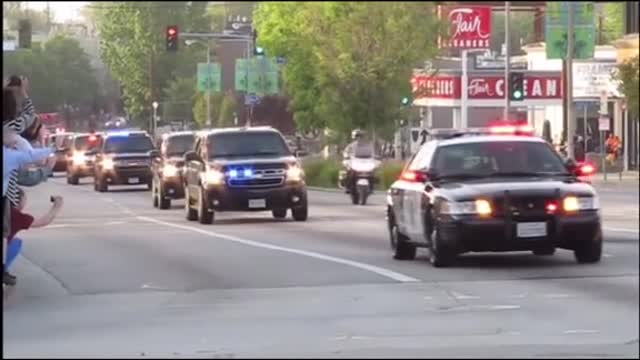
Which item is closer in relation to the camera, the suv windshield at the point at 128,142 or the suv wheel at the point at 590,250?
the suv windshield at the point at 128,142

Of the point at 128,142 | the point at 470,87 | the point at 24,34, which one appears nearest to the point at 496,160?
the point at 128,142

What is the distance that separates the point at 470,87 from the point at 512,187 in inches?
189

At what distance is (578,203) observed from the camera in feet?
44.6

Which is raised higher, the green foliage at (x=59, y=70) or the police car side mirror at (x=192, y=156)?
the green foliage at (x=59, y=70)

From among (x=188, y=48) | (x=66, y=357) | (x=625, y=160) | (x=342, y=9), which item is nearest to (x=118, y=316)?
(x=66, y=357)

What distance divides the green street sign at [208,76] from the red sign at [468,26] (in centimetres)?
96

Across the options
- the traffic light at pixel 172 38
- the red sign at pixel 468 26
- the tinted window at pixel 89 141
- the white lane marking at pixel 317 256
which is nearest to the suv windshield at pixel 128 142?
the tinted window at pixel 89 141

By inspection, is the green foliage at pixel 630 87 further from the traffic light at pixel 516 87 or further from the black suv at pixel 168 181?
the traffic light at pixel 516 87

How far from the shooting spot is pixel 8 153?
9484 millimetres

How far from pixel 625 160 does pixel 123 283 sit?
43.3 feet

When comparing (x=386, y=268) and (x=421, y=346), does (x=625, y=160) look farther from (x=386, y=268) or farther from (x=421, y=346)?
(x=421, y=346)

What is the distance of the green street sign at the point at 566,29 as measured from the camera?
15.1 ft

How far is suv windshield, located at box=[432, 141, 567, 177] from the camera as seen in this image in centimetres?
1373

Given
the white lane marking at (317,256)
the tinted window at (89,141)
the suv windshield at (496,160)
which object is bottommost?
the white lane marking at (317,256)
